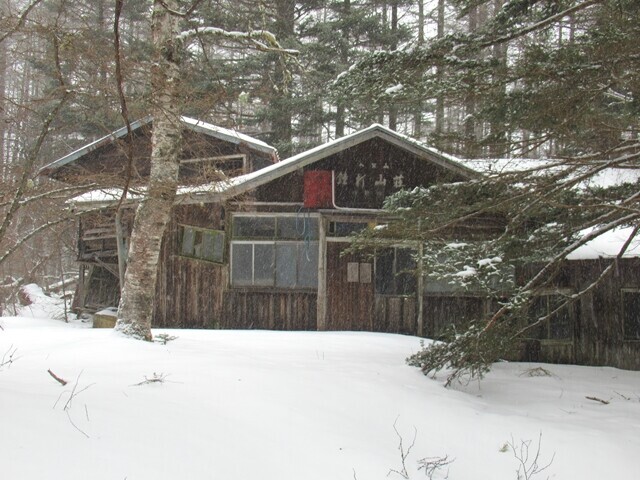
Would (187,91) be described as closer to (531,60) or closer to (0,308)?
(531,60)

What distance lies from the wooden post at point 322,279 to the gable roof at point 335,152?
1.39 metres

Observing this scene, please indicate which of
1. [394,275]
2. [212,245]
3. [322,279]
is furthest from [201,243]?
[394,275]

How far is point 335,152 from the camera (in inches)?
467

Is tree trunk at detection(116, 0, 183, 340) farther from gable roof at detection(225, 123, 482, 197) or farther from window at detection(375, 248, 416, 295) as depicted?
window at detection(375, 248, 416, 295)

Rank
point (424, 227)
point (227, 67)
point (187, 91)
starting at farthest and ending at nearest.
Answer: point (227, 67)
point (424, 227)
point (187, 91)

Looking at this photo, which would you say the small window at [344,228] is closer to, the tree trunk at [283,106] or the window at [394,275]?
the window at [394,275]

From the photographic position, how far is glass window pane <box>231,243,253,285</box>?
11.8 meters

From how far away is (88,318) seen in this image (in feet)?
51.9

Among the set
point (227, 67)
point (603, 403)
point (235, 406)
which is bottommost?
point (603, 403)

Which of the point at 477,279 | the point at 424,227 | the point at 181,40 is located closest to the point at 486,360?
the point at 477,279

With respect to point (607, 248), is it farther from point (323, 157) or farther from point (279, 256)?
point (279, 256)

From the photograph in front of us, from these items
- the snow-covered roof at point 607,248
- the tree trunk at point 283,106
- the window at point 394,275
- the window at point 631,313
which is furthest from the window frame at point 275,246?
the tree trunk at point 283,106

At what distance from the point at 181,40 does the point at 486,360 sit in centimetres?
593

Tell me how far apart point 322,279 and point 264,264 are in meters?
1.37
